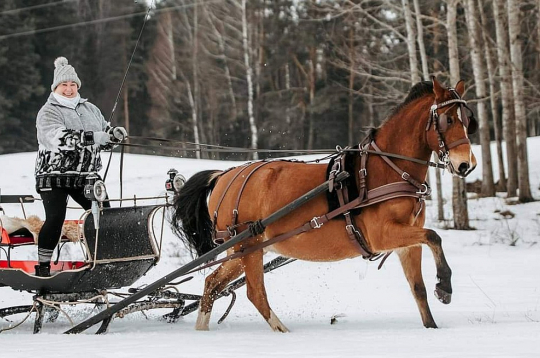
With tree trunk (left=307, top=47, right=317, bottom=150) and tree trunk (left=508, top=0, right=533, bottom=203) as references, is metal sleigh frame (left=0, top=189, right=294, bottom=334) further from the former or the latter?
tree trunk (left=307, top=47, right=317, bottom=150)

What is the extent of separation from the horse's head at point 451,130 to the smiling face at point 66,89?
314 centimetres

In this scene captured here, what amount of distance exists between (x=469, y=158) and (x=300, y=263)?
686 centimetres

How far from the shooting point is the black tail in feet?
24.7

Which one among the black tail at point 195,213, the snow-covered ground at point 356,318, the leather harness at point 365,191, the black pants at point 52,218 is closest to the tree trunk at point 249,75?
the snow-covered ground at point 356,318

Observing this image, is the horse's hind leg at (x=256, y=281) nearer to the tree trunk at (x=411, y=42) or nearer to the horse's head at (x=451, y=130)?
the horse's head at (x=451, y=130)

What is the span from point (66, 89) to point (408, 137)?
3027 mm

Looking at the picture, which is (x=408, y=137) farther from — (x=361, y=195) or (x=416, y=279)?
(x=416, y=279)

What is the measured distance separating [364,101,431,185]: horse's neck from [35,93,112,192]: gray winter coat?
96.6 inches

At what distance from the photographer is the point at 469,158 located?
5.93m

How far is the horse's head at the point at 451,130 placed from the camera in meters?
5.95

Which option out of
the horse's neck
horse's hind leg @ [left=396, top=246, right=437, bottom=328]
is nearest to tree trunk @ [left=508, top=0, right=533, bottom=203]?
the horse's neck

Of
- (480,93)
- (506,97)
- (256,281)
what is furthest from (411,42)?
(256,281)

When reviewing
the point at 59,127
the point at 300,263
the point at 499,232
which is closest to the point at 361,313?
the point at 59,127

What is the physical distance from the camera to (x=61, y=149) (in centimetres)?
691
